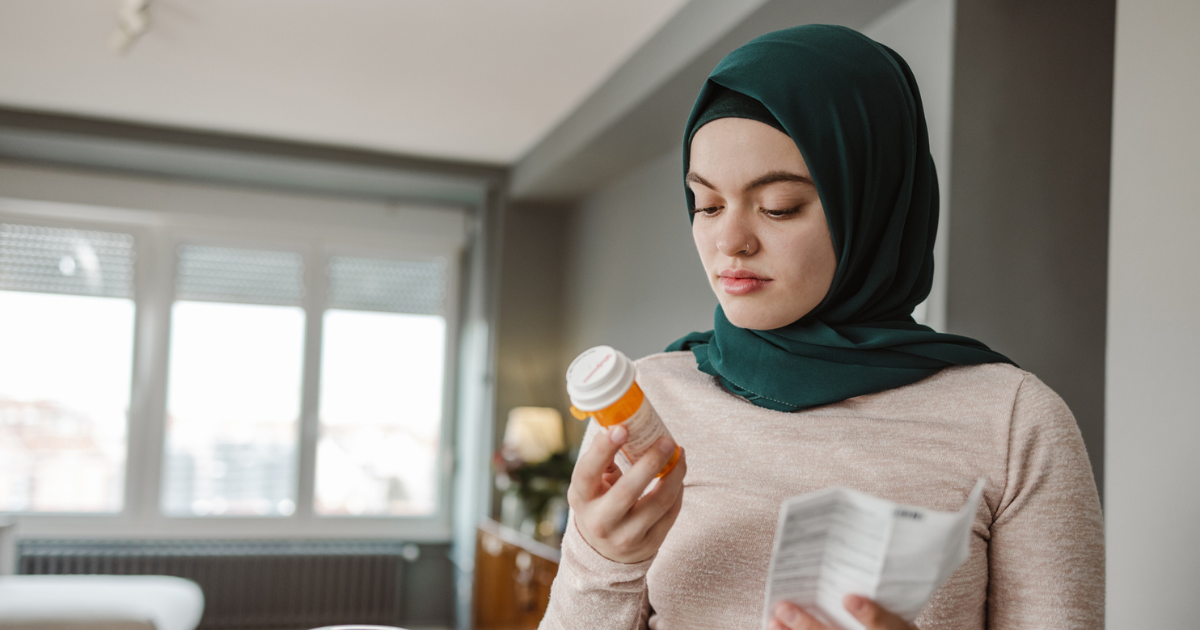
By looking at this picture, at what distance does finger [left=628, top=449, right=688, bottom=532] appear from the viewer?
0.67 metres

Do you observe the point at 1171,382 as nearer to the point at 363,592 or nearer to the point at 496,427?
the point at 496,427

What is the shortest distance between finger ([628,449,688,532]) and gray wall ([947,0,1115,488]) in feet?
4.50

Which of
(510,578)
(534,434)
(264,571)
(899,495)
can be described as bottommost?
(264,571)

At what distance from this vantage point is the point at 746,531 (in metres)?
0.82

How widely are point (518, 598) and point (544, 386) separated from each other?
142cm

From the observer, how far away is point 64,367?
14.8 ft

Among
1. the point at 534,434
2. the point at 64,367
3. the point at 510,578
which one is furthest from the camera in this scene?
the point at 64,367

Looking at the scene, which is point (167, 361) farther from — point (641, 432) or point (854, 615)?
point (854, 615)

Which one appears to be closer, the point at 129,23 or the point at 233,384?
the point at 129,23

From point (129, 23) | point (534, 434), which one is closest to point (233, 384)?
point (534, 434)

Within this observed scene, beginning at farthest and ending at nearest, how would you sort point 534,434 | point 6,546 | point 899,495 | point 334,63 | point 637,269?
point 534,434 → point 637,269 → point 6,546 → point 334,63 → point 899,495

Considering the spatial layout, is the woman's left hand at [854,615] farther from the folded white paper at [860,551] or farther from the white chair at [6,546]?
the white chair at [6,546]

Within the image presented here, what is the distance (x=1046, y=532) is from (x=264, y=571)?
4584 mm

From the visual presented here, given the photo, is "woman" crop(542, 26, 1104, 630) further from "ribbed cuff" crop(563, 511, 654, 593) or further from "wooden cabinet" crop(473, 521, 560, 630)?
"wooden cabinet" crop(473, 521, 560, 630)
